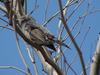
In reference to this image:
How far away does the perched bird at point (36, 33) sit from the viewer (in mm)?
1253

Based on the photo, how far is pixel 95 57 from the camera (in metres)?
1.20

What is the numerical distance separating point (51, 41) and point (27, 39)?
101mm

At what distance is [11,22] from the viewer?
1139 millimetres

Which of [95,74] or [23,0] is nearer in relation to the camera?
[95,74]

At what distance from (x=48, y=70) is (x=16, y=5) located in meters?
0.45

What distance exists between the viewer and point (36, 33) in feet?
4.33

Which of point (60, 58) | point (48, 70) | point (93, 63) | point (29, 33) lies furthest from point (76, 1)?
point (93, 63)

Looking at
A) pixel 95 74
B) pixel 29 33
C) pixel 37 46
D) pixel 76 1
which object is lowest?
pixel 95 74

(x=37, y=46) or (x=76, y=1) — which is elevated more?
(x=76, y=1)

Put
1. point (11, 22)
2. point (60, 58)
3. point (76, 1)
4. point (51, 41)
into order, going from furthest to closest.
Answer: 1. point (76, 1)
2. point (60, 58)
3. point (51, 41)
4. point (11, 22)

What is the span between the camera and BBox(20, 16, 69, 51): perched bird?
1253 mm

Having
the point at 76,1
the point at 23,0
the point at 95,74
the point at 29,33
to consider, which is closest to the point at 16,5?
the point at 29,33

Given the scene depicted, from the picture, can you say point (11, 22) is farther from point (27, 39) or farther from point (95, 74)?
point (95, 74)

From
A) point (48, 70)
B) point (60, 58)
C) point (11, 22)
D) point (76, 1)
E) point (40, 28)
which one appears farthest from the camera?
point (76, 1)
